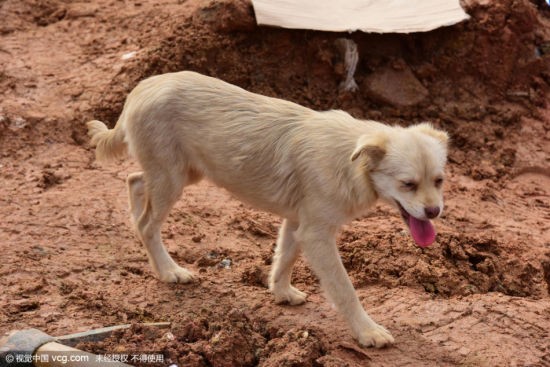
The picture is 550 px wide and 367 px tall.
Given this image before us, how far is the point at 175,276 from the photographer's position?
21.6 feet

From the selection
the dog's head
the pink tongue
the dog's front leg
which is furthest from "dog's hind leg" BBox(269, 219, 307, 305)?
the pink tongue

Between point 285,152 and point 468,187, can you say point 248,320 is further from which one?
point 468,187

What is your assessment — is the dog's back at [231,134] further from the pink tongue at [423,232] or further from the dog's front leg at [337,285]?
the pink tongue at [423,232]

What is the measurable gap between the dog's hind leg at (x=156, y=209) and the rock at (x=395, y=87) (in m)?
3.89

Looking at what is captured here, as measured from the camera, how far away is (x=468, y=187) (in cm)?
901

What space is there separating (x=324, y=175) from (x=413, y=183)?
0.65 metres

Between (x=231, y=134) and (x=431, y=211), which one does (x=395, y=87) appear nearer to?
(x=231, y=134)

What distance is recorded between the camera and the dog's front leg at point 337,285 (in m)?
5.77

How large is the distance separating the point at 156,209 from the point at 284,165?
115 cm

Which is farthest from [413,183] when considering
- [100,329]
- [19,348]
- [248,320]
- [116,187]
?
[116,187]

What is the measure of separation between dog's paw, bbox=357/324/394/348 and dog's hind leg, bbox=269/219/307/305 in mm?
801

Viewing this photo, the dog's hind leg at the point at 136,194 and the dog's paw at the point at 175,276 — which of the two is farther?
the dog's hind leg at the point at 136,194

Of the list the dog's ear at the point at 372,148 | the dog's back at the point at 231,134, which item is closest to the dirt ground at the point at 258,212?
the dog's back at the point at 231,134

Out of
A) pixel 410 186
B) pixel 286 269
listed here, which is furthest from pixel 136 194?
pixel 410 186
